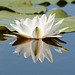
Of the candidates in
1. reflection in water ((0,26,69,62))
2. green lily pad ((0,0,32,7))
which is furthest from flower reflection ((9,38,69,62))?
green lily pad ((0,0,32,7))

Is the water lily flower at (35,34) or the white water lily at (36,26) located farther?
the white water lily at (36,26)

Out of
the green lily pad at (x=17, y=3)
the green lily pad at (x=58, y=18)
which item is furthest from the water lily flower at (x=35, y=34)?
the green lily pad at (x=17, y=3)

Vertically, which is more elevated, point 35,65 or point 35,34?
point 35,34

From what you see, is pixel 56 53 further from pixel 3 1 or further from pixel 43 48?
pixel 3 1

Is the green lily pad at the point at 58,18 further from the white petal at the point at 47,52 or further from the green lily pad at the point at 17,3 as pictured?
the green lily pad at the point at 17,3

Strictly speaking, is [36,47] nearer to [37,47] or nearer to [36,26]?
[37,47]

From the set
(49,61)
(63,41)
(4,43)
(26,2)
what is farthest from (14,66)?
(26,2)

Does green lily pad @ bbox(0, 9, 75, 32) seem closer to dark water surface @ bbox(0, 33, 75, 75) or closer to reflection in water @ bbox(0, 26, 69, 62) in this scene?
reflection in water @ bbox(0, 26, 69, 62)

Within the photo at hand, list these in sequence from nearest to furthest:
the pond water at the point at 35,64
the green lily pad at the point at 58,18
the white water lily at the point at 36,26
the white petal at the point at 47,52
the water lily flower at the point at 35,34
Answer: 1. the pond water at the point at 35,64
2. the white petal at the point at 47,52
3. the water lily flower at the point at 35,34
4. the white water lily at the point at 36,26
5. the green lily pad at the point at 58,18

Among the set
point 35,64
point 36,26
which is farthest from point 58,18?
point 35,64
